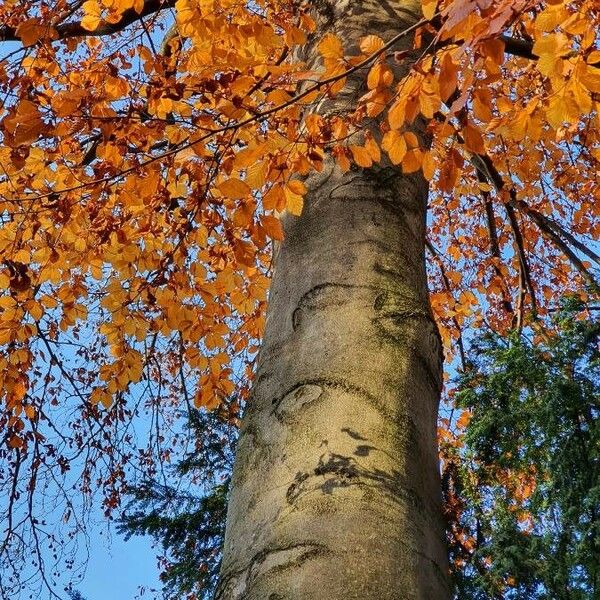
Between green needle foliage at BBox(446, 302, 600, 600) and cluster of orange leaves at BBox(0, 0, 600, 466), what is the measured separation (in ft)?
2.27

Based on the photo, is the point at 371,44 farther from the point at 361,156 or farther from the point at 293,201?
the point at 293,201

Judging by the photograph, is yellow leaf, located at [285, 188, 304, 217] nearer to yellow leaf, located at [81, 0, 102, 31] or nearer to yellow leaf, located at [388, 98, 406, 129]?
yellow leaf, located at [388, 98, 406, 129]

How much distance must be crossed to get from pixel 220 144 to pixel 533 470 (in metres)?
1.66

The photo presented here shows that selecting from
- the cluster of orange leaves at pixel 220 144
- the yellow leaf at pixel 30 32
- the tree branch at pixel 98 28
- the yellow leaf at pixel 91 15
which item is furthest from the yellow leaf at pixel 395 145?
the tree branch at pixel 98 28

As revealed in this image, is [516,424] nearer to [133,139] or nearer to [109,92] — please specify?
[133,139]

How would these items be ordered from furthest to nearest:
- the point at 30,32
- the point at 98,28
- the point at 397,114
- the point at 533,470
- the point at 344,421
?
the point at 98,28, the point at 30,32, the point at 533,470, the point at 397,114, the point at 344,421

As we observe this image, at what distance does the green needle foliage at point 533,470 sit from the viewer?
173 centimetres

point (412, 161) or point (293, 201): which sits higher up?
point (412, 161)

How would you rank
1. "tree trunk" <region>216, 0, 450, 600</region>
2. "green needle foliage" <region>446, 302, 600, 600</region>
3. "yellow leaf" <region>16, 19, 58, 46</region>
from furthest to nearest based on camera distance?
"yellow leaf" <region>16, 19, 58, 46</region> → "green needle foliage" <region>446, 302, 600, 600</region> → "tree trunk" <region>216, 0, 450, 600</region>

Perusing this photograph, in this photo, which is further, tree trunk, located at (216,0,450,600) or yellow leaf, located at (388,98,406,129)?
yellow leaf, located at (388,98,406,129)

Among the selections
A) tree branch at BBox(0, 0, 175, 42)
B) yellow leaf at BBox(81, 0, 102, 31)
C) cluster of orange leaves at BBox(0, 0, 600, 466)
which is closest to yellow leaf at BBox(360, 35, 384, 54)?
cluster of orange leaves at BBox(0, 0, 600, 466)

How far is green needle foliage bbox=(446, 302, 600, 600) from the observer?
173 cm

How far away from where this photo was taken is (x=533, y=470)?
6.61 ft

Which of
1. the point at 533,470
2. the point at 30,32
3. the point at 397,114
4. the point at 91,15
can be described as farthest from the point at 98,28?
the point at 533,470
